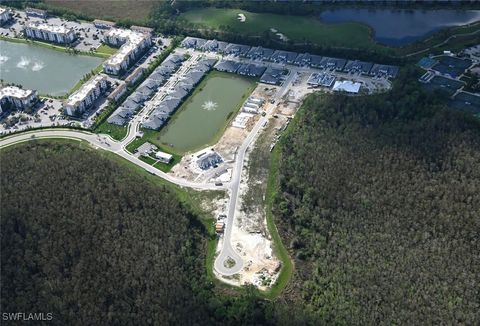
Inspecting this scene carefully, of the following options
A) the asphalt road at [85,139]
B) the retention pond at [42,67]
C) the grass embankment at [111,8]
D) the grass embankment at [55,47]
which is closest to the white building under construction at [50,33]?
the grass embankment at [55,47]

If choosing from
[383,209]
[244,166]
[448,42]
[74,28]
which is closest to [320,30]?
[448,42]

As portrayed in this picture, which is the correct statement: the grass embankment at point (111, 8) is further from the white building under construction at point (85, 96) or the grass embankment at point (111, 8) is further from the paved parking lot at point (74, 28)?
the white building under construction at point (85, 96)

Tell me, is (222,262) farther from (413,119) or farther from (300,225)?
(413,119)

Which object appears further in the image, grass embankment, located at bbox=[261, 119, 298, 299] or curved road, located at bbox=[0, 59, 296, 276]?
curved road, located at bbox=[0, 59, 296, 276]

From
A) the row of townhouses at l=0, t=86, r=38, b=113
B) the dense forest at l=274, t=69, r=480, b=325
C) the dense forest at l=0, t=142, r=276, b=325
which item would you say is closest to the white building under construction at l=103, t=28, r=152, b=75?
the row of townhouses at l=0, t=86, r=38, b=113

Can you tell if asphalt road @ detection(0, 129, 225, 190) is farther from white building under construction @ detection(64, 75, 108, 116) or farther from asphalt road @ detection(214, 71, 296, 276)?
asphalt road @ detection(214, 71, 296, 276)

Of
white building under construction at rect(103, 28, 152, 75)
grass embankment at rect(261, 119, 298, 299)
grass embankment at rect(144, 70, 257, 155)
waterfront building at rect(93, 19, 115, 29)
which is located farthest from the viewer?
waterfront building at rect(93, 19, 115, 29)

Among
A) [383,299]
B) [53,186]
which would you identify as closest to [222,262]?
[383,299]

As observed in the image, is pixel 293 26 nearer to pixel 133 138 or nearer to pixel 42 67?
pixel 133 138
